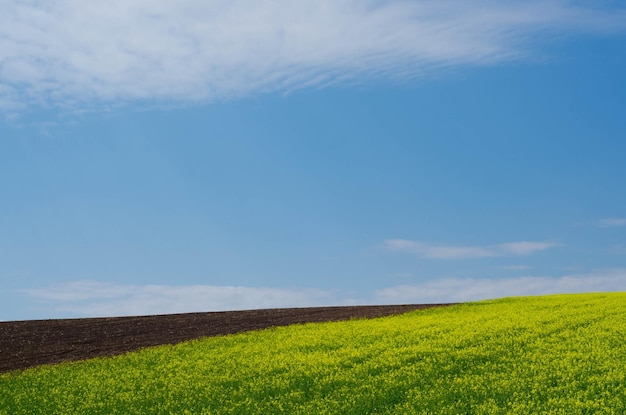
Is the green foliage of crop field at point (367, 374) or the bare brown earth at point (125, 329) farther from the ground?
the bare brown earth at point (125, 329)

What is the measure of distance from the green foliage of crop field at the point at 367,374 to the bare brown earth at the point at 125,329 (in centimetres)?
261

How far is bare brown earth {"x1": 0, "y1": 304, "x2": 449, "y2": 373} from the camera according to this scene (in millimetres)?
27688

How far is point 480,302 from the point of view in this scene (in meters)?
39.2

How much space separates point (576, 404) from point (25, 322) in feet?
105

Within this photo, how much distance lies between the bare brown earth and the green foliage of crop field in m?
2.61

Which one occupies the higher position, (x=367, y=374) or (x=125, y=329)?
(x=125, y=329)

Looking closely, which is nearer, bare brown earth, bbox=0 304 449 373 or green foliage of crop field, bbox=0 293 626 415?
green foliage of crop field, bbox=0 293 626 415

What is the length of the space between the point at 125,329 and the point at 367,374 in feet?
61.1

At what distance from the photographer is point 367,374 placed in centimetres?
1862

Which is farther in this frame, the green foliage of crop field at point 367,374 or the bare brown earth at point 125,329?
the bare brown earth at point 125,329

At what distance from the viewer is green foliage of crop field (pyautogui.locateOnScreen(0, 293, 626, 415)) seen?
52.3 feet

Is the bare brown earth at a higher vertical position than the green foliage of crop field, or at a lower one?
higher

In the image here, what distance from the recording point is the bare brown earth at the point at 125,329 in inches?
1090

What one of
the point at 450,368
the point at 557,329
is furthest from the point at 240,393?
the point at 557,329
